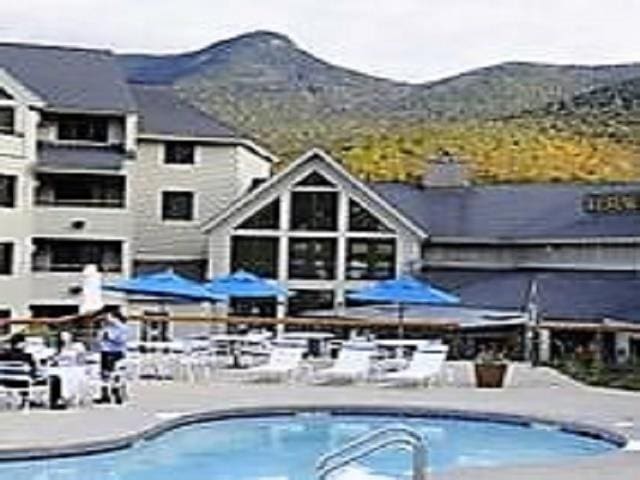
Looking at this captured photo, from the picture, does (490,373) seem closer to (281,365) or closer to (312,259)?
(281,365)

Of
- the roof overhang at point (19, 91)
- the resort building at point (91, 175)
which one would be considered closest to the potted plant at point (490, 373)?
the resort building at point (91, 175)

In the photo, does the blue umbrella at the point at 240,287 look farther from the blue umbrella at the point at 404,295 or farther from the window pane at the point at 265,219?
the window pane at the point at 265,219

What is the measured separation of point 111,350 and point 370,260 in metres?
24.1

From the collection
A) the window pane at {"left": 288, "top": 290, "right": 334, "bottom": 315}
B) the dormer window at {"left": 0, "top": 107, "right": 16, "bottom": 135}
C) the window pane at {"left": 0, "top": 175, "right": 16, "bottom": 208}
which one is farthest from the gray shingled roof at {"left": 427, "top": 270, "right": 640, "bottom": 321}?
the dormer window at {"left": 0, "top": 107, "right": 16, "bottom": 135}

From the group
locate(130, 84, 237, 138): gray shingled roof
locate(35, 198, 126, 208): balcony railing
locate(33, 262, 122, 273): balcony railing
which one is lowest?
locate(33, 262, 122, 273): balcony railing

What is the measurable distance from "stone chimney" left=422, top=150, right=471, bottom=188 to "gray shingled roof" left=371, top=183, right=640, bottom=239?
0.51m

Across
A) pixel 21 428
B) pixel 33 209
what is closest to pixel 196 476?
pixel 21 428

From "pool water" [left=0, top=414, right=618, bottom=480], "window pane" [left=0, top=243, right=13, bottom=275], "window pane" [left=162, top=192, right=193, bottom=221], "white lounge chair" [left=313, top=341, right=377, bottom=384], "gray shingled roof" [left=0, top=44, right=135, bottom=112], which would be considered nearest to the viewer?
"pool water" [left=0, top=414, right=618, bottom=480]

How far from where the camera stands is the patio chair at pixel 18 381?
2015cm

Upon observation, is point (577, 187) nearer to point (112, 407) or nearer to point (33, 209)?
point (33, 209)

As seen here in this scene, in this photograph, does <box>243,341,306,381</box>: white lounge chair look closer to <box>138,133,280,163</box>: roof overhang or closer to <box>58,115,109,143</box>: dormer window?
<box>58,115,109,143</box>: dormer window

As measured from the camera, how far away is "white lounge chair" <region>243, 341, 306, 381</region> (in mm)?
25188

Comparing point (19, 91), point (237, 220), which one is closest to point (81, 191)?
point (19, 91)

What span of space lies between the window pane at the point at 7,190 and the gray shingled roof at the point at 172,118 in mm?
4605
